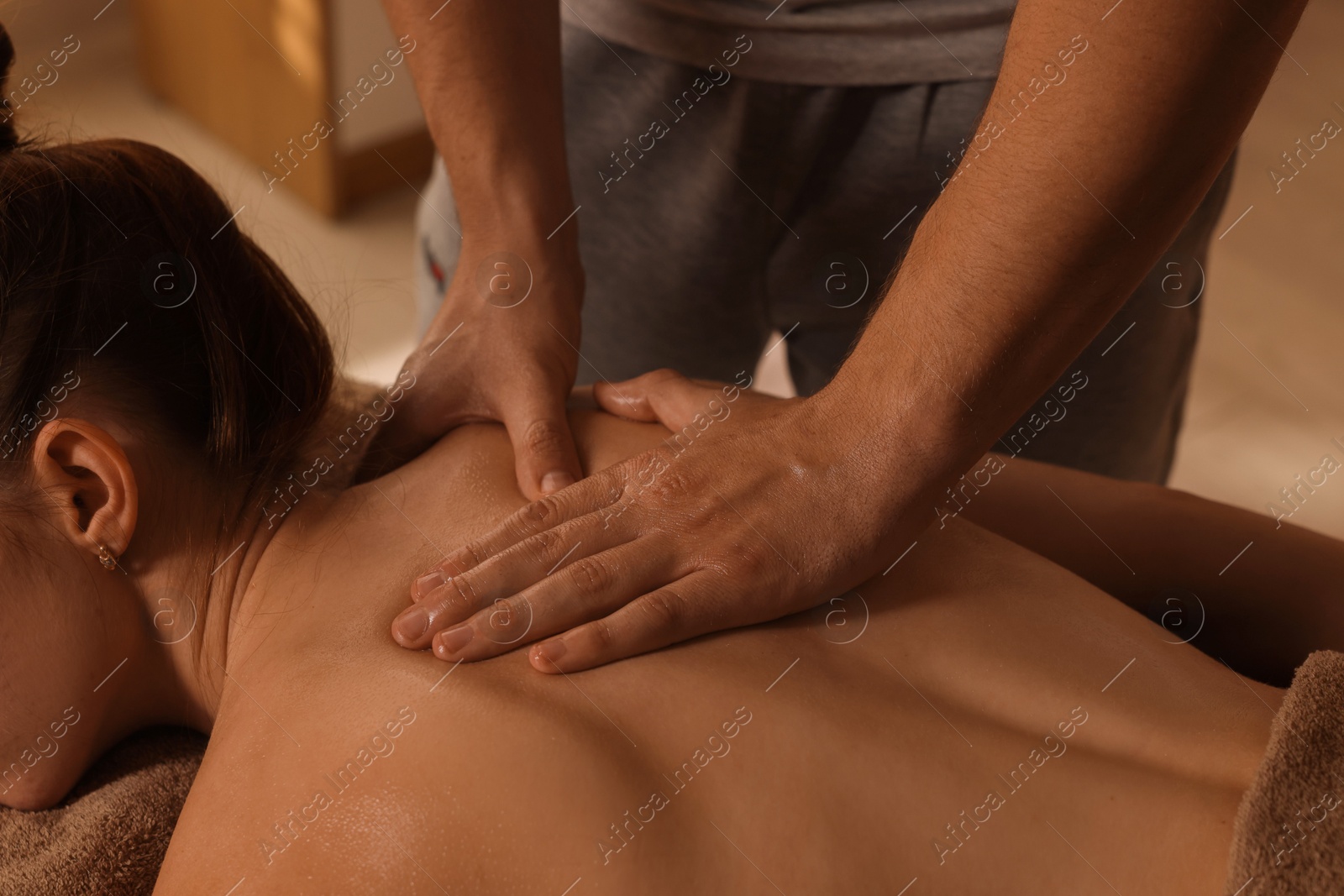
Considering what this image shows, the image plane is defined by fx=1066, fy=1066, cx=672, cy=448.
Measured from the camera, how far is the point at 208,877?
2.42 ft

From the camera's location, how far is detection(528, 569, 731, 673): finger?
817 mm

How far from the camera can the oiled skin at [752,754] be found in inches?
28.5

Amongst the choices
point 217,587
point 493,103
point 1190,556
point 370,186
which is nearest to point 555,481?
point 217,587

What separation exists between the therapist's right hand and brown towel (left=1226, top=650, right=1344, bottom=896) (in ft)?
1.97

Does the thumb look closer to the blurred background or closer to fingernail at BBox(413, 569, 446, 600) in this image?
fingernail at BBox(413, 569, 446, 600)

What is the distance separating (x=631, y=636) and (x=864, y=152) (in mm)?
758

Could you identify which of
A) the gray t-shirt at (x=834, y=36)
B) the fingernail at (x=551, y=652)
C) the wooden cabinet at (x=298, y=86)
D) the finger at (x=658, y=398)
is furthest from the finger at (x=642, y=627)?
the wooden cabinet at (x=298, y=86)

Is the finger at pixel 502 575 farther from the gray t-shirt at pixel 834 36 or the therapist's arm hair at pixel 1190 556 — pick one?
the gray t-shirt at pixel 834 36

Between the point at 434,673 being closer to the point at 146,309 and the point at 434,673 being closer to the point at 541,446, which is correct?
the point at 541,446

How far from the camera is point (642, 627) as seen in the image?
0.83 metres

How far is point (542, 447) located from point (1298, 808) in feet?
2.20

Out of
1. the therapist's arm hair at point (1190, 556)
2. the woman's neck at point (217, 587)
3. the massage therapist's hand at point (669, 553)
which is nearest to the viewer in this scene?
the massage therapist's hand at point (669, 553)

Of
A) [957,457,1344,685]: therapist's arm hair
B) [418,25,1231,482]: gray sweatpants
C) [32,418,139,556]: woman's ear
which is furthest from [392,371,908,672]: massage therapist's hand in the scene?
[418,25,1231,482]: gray sweatpants

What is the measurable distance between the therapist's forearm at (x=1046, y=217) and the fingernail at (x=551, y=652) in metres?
0.29
